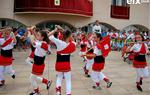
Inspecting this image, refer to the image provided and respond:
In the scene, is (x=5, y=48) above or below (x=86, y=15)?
below

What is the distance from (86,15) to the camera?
97.0ft

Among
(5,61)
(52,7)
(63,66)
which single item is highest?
(52,7)

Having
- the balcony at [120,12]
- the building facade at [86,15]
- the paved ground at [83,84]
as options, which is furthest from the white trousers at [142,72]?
the balcony at [120,12]

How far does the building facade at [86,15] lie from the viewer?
28469 millimetres

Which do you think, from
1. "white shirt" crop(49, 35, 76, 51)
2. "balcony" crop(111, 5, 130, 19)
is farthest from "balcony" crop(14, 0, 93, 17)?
"white shirt" crop(49, 35, 76, 51)

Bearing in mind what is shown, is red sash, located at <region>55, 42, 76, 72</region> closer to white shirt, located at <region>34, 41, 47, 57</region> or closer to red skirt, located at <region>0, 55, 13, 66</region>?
white shirt, located at <region>34, 41, 47, 57</region>

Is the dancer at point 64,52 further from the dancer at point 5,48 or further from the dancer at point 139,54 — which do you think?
the dancer at point 139,54

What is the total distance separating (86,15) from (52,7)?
11.6 ft

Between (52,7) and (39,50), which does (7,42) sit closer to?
(39,50)

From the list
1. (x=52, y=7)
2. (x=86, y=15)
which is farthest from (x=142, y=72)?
(x=86, y=15)

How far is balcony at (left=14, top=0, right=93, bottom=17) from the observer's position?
27.9 meters

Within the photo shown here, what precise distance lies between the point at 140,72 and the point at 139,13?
24317mm

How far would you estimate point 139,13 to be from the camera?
32469 millimetres

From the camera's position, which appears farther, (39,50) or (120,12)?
(120,12)
